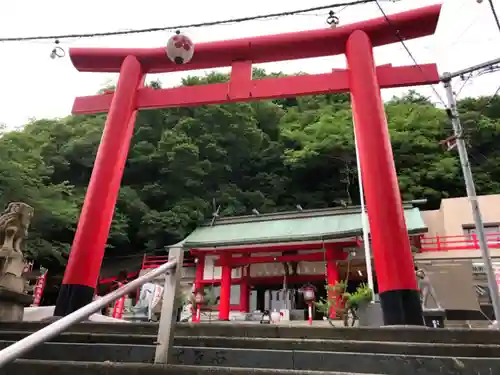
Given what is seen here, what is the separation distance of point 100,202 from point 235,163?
1802cm

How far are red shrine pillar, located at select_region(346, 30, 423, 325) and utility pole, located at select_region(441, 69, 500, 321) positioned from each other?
3613 millimetres

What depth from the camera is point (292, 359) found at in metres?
2.84

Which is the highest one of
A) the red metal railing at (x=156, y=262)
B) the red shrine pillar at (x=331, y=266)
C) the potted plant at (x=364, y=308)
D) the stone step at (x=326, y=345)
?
the red metal railing at (x=156, y=262)

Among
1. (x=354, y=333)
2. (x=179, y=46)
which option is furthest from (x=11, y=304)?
(x=354, y=333)

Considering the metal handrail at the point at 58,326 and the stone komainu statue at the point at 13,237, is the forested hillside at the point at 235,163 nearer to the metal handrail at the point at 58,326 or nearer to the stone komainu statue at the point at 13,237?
the stone komainu statue at the point at 13,237

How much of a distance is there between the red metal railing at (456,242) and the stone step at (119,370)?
14084mm

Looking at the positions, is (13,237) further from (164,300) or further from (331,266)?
(331,266)

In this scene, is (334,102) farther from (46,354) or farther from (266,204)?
(46,354)

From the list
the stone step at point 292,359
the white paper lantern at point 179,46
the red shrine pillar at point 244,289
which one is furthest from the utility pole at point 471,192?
the red shrine pillar at point 244,289

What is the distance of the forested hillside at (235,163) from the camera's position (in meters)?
20.4

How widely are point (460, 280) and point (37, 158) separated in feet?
49.8

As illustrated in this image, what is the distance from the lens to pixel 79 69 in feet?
25.3

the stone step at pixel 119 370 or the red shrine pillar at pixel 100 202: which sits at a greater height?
the red shrine pillar at pixel 100 202

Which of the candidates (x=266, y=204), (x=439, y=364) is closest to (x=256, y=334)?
(x=439, y=364)
